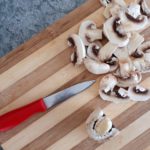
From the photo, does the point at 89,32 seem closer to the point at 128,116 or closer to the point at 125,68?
the point at 125,68

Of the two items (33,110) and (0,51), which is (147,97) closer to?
(33,110)

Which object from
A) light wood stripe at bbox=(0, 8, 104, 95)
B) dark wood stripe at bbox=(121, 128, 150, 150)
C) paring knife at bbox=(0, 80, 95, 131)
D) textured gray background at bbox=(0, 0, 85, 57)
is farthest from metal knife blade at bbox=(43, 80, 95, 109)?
textured gray background at bbox=(0, 0, 85, 57)

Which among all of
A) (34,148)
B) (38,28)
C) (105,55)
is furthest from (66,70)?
(38,28)

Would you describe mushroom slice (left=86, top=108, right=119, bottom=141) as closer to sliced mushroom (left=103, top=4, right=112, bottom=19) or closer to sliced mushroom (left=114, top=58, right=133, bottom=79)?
sliced mushroom (left=114, top=58, right=133, bottom=79)

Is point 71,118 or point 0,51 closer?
point 71,118

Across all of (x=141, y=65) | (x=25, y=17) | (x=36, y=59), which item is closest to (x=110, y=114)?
(x=141, y=65)

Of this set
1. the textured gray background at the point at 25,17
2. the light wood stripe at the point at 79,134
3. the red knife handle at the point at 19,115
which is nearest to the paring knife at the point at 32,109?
the red knife handle at the point at 19,115

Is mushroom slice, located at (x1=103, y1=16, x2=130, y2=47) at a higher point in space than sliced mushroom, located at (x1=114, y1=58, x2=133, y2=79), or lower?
higher
